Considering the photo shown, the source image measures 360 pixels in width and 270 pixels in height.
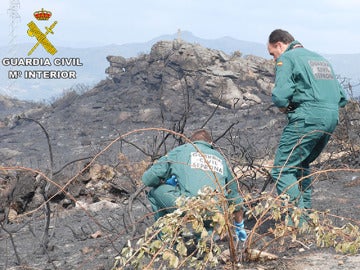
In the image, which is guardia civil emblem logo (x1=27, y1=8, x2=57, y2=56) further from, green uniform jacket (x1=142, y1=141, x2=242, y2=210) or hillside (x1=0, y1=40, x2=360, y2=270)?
green uniform jacket (x1=142, y1=141, x2=242, y2=210)

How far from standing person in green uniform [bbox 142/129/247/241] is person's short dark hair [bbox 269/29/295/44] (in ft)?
3.36

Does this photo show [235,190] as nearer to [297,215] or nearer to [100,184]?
[297,215]

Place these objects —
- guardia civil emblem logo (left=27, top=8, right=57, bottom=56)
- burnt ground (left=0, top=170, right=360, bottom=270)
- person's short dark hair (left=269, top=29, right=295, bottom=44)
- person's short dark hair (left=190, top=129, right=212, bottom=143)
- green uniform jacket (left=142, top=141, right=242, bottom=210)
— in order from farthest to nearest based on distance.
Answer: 1. guardia civil emblem logo (left=27, top=8, right=57, bottom=56)
2. person's short dark hair (left=269, top=29, right=295, bottom=44)
3. person's short dark hair (left=190, top=129, right=212, bottom=143)
4. green uniform jacket (left=142, top=141, right=242, bottom=210)
5. burnt ground (left=0, top=170, right=360, bottom=270)

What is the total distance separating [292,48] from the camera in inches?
156

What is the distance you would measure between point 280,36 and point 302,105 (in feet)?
2.09

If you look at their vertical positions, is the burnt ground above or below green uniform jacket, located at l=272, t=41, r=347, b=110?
below

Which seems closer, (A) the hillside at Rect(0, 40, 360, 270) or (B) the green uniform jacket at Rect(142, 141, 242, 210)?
(B) the green uniform jacket at Rect(142, 141, 242, 210)

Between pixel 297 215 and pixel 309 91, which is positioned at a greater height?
pixel 309 91

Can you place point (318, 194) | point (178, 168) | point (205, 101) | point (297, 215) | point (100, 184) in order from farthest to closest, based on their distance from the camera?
point (205, 101) → point (100, 184) → point (318, 194) → point (178, 168) → point (297, 215)

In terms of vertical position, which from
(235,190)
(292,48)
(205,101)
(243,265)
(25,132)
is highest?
(292,48)

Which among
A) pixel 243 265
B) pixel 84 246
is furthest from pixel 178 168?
pixel 84 246

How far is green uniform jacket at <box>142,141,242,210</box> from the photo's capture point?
3414 millimetres

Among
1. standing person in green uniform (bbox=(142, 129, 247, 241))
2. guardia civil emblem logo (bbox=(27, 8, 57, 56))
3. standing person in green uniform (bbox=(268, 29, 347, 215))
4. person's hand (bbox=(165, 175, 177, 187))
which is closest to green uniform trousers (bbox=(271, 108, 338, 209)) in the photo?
standing person in green uniform (bbox=(268, 29, 347, 215))

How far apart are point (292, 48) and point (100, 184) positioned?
4750 millimetres
